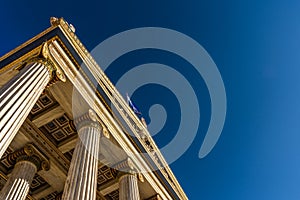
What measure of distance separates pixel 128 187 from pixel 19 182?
6.85 meters

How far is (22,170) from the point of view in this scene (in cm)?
2128

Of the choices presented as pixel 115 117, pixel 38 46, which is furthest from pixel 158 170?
pixel 38 46

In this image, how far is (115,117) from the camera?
23.9 m

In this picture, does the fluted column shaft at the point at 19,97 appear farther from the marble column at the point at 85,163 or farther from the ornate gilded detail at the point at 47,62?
the marble column at the point at 85,163

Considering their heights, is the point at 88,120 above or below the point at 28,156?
above

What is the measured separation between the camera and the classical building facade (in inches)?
686

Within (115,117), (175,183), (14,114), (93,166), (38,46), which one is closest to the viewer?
(14,114)

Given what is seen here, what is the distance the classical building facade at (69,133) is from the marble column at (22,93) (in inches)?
2.2

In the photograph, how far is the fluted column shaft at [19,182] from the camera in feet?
62.5

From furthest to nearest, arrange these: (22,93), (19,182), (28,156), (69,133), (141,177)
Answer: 1. (141,177)
2. (69,133)
3. (28,156)
4. (19,182)
5. (22,93)

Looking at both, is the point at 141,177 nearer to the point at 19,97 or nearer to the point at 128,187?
the point at 128,187

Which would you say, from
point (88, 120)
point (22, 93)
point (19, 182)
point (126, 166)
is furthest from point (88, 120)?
point (22, 93)

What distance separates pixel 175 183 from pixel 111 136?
10845 mm

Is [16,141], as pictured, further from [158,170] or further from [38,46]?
[158,170]
